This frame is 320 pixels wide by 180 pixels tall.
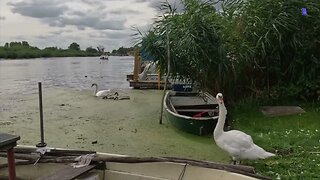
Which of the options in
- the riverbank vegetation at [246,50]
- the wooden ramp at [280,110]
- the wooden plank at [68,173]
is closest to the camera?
the wooden plank at [68,173]

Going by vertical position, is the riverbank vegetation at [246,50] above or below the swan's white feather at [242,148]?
above

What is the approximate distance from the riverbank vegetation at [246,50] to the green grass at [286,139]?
0.25 feet

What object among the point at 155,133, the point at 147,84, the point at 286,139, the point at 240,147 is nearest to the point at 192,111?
the point at 155,133

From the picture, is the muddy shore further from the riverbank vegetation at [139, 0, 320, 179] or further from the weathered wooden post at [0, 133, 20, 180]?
the weathered wooden post at [0, 133, 20, 180]

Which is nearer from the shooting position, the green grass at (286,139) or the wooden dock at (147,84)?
the green grass at (286,139)

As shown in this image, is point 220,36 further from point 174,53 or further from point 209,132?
point 209,132

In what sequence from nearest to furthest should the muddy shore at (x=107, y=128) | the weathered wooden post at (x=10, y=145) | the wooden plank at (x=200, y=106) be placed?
the weathered wooden post at (x=10, y=145)
the muddy shore at (x=107, y=128)
the wooden plank at (x=200, y=106)

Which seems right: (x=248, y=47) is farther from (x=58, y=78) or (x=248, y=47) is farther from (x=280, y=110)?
(x=58, y=78)

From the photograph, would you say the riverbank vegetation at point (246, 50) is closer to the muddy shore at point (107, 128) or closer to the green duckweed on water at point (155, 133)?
the green duckweed on water at point (155, 133)

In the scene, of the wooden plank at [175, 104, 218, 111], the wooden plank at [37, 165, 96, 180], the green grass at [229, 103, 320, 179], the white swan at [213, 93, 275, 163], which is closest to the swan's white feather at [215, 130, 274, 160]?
the white swan at [213, 93, 275, 163]

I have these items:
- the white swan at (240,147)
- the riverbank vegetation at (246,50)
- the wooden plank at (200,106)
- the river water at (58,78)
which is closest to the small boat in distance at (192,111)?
the wooden plank at (200,106)

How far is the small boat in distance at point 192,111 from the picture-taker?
6.83m

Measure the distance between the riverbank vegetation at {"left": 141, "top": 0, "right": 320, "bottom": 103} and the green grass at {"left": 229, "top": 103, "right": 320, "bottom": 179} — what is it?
0.69 meters

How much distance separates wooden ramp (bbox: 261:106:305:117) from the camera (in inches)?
297
